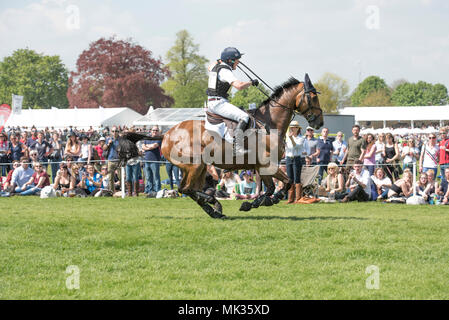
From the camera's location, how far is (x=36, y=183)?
19.3 metres

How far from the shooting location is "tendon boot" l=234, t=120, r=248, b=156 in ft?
35.2

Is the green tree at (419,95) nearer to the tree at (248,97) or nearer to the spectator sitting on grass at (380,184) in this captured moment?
the tree at (248,97)

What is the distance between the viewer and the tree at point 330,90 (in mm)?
98188

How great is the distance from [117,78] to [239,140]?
240 ft

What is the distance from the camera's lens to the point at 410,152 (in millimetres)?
19391

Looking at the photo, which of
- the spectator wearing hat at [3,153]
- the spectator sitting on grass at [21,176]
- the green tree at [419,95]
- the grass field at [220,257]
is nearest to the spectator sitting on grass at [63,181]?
the spectator sitting on grass at [21,176]

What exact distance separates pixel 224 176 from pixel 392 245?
10.0m

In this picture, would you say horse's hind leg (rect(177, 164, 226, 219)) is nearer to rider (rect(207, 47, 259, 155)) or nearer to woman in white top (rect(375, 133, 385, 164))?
rider (rect(207, 47, 259, 155))

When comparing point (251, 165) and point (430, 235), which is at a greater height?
point (251, 165)

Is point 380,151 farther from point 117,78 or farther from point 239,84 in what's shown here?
point 117,78

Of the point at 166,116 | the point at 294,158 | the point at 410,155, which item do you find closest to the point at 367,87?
the point at 166,116

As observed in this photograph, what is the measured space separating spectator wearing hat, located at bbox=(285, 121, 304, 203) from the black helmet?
18.9ft
